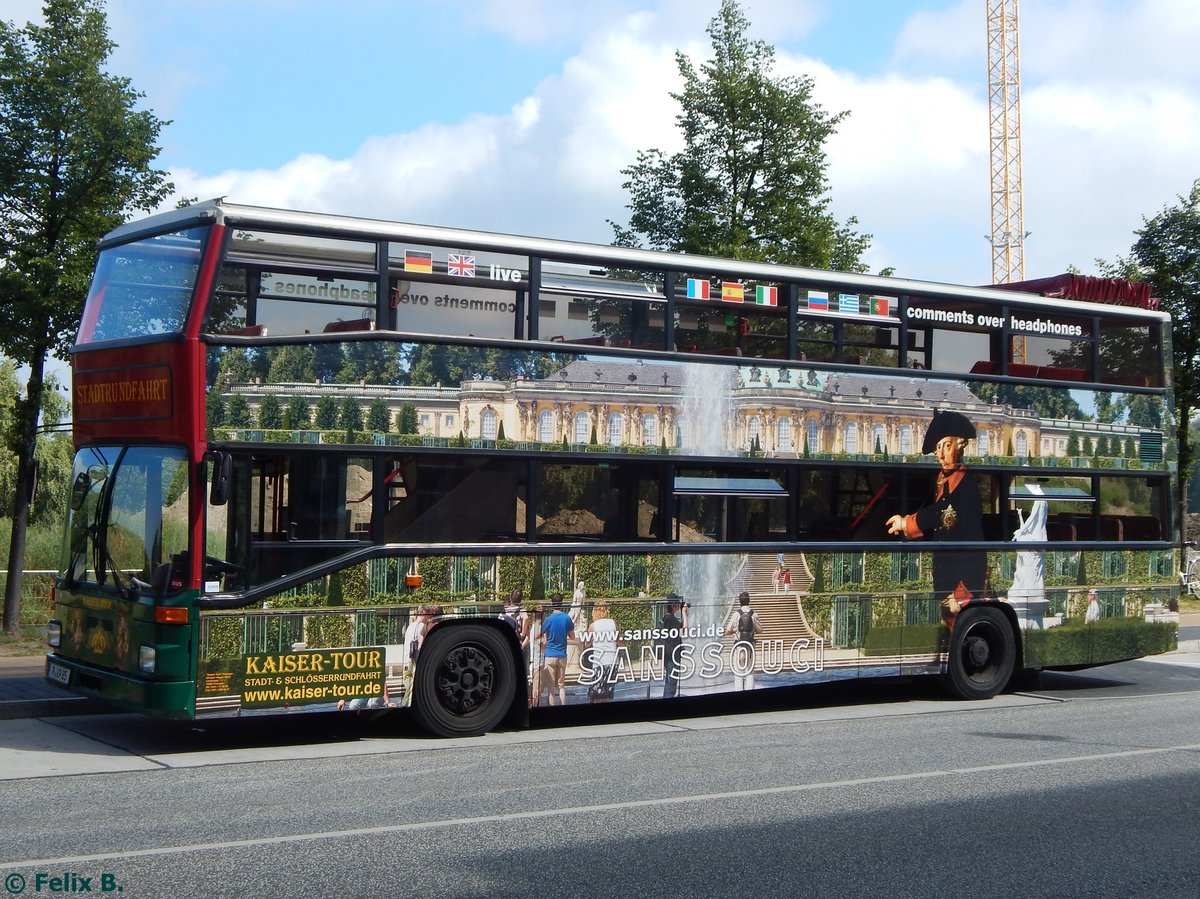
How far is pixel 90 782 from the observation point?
9516 millimetres

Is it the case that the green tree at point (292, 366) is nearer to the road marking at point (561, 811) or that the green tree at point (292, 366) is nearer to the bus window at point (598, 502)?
the bus window at point (598, 502)

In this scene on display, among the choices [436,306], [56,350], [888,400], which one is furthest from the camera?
[56,350]

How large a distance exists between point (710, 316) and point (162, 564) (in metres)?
5.40

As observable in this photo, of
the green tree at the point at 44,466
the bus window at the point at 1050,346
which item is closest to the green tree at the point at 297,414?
the bus window at the point at 1050,346

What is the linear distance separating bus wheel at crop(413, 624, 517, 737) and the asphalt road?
214 millimetres

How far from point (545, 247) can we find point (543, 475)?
1.98 metres

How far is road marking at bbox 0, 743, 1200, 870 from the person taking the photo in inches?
286

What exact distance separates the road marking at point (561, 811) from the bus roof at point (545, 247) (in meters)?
4.99

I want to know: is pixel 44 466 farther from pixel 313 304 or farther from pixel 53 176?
pixel 313 304

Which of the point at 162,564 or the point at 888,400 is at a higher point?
the point at 888,400

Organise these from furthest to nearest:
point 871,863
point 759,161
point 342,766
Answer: point 759,161
point 342,766
point 871,863

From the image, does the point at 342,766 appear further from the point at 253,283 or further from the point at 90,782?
the point at 253,283

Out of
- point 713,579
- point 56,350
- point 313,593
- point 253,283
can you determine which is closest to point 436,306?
point 253,283

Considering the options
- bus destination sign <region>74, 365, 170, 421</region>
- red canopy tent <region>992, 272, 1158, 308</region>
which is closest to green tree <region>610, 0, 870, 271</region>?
red canopy tent <region>992, 272, 1158, 308</region>
